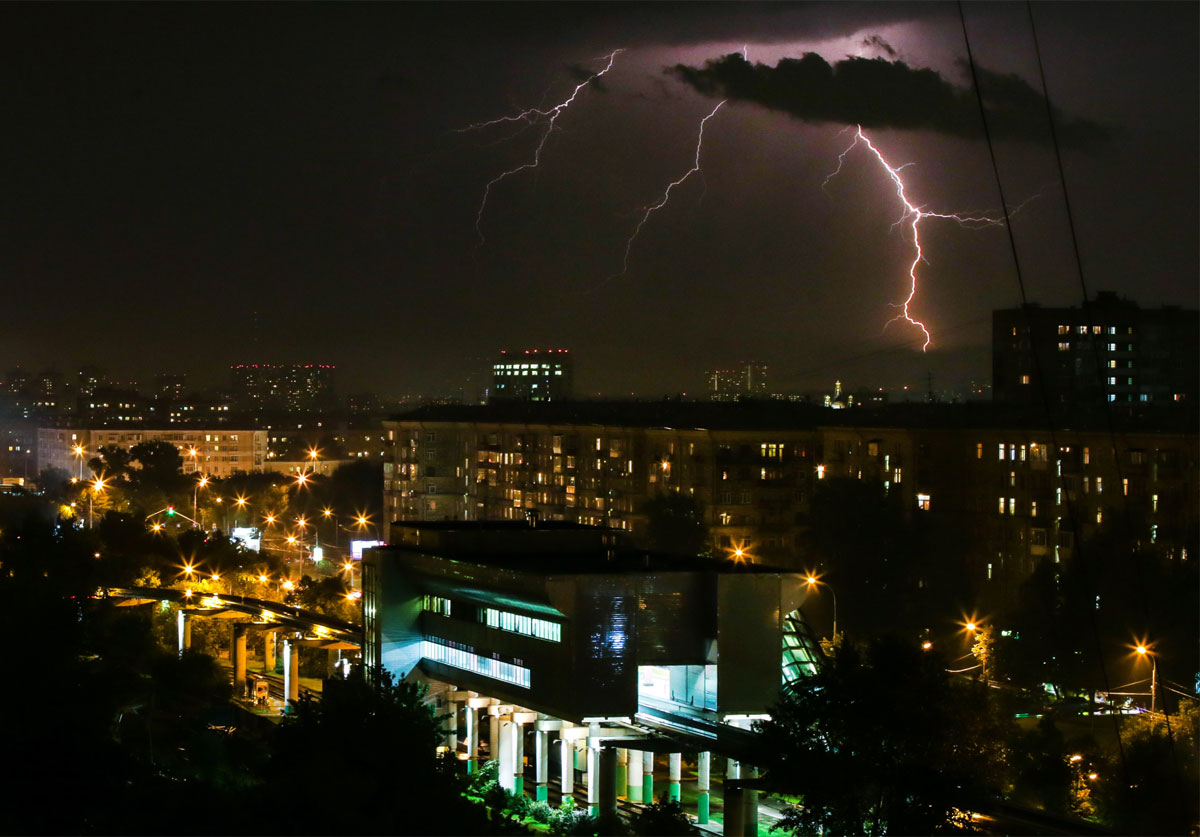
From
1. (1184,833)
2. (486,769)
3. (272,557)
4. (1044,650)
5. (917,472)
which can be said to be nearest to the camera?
(1184,833)

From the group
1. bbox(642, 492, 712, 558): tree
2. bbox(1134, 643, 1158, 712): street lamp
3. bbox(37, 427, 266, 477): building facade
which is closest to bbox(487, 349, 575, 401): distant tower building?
bbox(37, 427, 266, 477): building facade

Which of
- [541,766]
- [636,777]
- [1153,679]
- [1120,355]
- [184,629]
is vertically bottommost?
[541,766]

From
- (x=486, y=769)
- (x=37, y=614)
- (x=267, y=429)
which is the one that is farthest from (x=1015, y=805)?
(x=267, y=429)

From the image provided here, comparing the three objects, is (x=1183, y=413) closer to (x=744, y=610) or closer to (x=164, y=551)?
(x=744, y=610)

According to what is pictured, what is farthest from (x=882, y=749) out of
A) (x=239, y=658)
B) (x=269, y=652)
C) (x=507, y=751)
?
(x=269, y=652)

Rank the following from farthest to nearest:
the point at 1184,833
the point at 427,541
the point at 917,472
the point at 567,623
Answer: the point at 917,472
the point at 427,541
the point at 567,623
the point at 1184,833

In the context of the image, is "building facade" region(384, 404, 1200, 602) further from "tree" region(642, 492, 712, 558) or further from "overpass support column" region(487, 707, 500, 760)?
"overpass support column" region(487, 707, 500, 760)

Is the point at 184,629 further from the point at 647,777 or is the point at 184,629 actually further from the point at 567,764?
the point at 647,777
